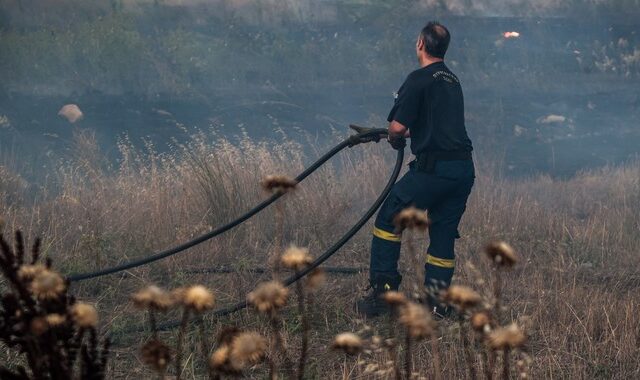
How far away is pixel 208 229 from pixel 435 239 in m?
2.53

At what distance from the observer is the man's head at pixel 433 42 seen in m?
5.54

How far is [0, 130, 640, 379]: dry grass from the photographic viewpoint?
4.73 m

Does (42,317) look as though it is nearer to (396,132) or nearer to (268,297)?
(268,297)

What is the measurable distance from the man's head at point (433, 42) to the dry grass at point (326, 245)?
4.56 feet

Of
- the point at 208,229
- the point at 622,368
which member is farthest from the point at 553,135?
the point at 622,368

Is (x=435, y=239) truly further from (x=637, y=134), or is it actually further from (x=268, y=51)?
(x=268, y=51)

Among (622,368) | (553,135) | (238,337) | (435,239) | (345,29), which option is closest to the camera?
(238,337)

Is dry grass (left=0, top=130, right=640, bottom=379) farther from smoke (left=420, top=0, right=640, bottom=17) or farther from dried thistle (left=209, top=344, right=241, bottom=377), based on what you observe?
smoke (left=420, top=0, right=640, bottom=17)

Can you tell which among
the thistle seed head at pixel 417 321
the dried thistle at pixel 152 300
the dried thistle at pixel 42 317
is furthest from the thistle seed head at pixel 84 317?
the thistle seed head at pixel 417 321

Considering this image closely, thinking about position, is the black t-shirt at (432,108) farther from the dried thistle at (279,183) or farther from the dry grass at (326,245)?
the dried thistle at (279,183)

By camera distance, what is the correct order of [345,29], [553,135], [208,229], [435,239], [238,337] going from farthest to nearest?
[345,29] → [553,135] → [208,229] → [435,239] → [238,337]

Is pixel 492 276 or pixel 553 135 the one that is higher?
pixel 553 135

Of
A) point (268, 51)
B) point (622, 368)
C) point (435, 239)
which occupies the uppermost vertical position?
point (268, 51)

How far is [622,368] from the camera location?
448cm
